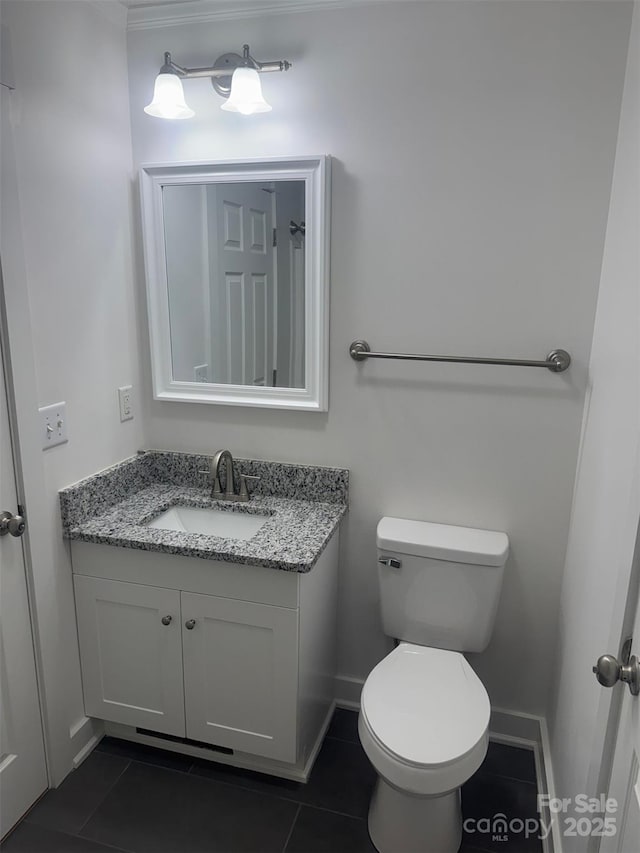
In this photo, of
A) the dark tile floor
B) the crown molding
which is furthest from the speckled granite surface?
the crown molding

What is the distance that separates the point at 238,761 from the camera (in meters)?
1.82

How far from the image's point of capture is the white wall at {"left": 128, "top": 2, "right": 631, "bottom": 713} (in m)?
1.56

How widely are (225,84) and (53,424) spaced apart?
3.76ft

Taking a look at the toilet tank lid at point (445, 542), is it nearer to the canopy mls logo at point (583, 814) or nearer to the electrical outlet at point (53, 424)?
the canopy mls logo at point (583, 814)

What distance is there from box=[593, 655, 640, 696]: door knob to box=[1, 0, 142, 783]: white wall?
142 cm

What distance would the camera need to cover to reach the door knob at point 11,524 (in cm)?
148

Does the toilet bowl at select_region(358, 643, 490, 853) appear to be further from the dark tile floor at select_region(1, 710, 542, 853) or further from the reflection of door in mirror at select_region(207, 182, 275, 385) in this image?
the reflection of door in mirror at select_region(207, 182, 275, 385)

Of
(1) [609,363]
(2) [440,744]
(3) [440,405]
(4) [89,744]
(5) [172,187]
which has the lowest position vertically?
(4) [89,744]

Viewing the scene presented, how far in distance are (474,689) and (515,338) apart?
103cm

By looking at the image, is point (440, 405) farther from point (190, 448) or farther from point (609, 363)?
point (190, 448)

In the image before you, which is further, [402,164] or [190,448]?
Answer: [190,448]

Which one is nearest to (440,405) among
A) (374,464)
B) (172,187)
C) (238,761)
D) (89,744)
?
(374,464)

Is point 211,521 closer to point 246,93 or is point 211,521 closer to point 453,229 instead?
point 453,229

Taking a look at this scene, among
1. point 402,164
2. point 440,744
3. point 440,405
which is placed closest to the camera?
point 440,744
